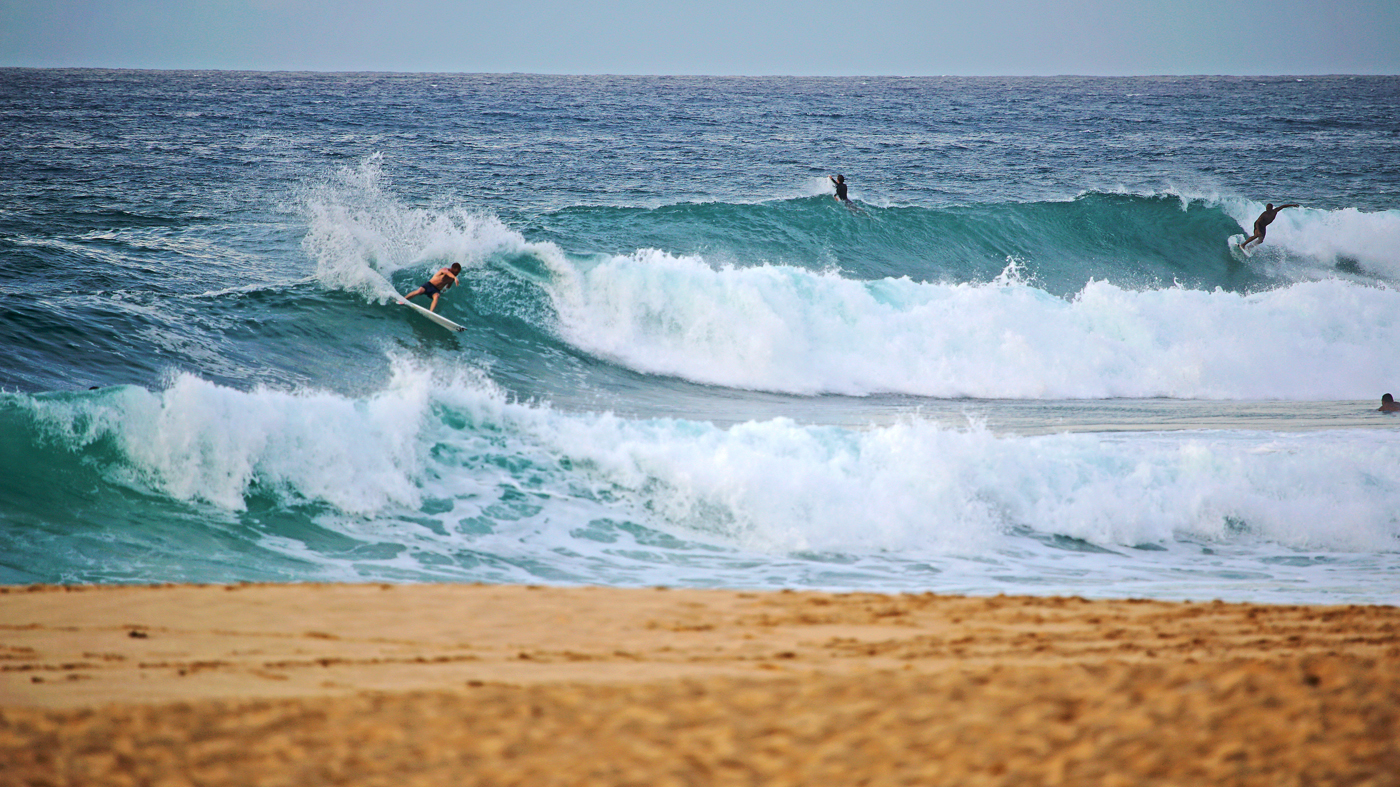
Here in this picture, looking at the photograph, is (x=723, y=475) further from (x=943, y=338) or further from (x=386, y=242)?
(x=386, y=242)

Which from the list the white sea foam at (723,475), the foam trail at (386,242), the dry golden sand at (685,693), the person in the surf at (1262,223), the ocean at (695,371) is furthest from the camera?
the person in the surf at (1262,223)

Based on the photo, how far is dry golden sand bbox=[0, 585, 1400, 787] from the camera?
326 centimetres

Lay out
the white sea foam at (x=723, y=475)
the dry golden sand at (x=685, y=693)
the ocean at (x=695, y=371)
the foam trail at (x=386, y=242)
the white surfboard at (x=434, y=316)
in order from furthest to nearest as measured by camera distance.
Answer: the foam trail at (x=386, y=242) → the white surfboard at (x=434, y=316) → the white sea foam at (x=723, y=475) → the ocean at (x=695, y=371) → the dry golden sand at (x=685, y=693)

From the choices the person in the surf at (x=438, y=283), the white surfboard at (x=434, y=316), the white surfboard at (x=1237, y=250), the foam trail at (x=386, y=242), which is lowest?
the white surfboard at (x=434, y=316)

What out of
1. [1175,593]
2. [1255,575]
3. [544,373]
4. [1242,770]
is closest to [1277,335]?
[1255,575]

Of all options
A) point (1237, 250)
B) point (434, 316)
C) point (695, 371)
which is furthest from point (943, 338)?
point (1237, 250)

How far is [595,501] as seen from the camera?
8.27m

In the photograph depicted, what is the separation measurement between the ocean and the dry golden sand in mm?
1672

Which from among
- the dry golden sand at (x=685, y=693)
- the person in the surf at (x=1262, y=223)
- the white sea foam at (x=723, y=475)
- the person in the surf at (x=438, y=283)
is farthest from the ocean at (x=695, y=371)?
the dry golden sand at (x=685, y=693)

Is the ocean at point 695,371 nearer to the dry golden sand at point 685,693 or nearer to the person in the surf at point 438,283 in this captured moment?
the person in the surf at point 438,283

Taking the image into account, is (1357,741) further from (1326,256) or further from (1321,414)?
(1326,256)

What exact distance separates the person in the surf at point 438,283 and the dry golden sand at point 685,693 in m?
8.56

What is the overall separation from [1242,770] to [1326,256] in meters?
21.1

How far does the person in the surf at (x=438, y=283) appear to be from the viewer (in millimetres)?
13469
